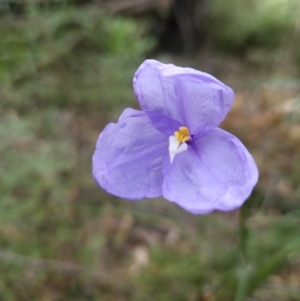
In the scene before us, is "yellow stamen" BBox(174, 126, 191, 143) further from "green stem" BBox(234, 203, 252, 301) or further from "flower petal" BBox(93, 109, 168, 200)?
"green stem" BBox(234, 203, 252, 301)

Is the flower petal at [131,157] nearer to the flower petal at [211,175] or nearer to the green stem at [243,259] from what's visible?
the flower petal at [211,175]

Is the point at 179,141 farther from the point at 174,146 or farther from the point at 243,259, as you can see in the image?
the point at 243,259

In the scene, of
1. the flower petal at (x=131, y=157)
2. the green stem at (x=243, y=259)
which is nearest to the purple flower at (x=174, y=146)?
the flower petal at (x=131, y=157)

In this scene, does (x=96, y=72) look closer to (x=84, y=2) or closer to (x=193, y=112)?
(x=84, y=2)

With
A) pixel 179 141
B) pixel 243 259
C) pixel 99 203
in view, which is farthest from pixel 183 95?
pixel 99 203

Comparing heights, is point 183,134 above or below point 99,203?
above

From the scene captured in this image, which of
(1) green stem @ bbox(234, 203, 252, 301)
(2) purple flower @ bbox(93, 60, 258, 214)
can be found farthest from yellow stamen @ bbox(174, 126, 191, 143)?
(1) green stem @ bbox(234, 203, 252, 301)
